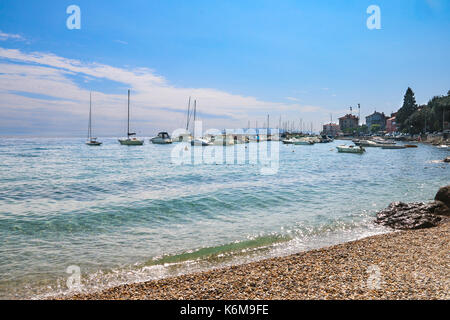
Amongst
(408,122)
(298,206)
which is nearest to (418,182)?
(298,206)

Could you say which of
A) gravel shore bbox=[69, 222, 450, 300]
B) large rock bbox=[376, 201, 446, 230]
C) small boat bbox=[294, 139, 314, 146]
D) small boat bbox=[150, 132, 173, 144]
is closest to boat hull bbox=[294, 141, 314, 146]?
small boat bbox=[294, 139, 314, 146]

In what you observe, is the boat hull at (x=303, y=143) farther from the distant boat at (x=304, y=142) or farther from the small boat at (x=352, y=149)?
the small boat at (x=352, y=149)

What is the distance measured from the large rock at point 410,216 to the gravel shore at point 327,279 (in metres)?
3.28

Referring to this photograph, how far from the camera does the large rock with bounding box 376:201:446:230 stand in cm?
1053

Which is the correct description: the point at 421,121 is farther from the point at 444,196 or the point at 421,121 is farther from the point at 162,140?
Answer: the point at 444,196

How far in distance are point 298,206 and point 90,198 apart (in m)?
11.5

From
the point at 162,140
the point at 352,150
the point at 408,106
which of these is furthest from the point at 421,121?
the point at 162,140

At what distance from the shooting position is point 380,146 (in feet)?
249

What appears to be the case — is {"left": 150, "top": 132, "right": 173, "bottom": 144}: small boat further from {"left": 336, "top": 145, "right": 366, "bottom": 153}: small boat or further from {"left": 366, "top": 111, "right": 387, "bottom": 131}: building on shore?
{"left": 366, "top": 111, "right": 387, "bottom": 131}: building on shore

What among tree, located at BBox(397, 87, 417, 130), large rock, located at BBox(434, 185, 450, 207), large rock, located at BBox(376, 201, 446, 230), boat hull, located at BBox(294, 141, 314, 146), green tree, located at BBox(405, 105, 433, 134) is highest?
tree, located at BBox(397, 87, 417, 130)

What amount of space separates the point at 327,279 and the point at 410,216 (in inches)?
301

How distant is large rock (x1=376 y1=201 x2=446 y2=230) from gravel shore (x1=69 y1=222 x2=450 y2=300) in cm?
328

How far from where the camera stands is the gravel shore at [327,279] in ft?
16.1

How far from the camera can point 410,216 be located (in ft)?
36.5
